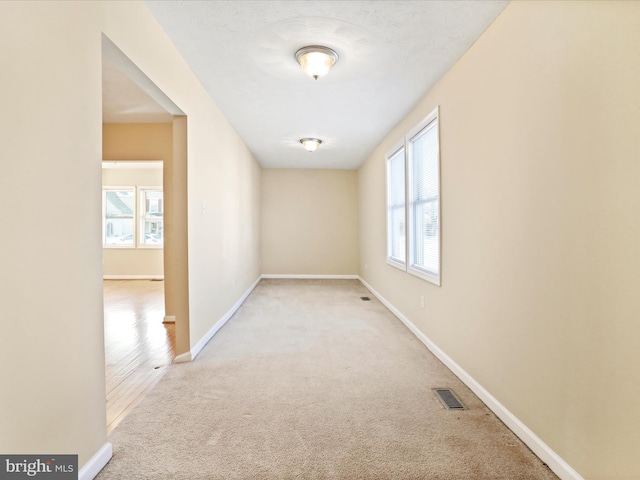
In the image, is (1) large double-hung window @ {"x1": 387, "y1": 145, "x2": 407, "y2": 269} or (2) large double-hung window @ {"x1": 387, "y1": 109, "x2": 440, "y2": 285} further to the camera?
(1) large double-hung window @ {"x1": 387, "y1": 145, "x2": 407, "y2": 269}

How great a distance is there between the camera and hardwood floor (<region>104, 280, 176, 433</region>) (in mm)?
2381

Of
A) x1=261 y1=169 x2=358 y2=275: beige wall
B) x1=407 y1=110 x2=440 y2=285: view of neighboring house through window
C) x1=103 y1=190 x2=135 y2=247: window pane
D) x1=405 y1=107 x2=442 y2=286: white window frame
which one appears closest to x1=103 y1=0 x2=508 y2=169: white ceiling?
x1=405 y1=107 x2=442 y2=286: white window frame

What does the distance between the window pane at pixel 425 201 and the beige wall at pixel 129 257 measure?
690cm

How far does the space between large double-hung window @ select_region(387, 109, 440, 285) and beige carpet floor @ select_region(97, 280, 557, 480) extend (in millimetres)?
942

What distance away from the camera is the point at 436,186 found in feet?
11.0

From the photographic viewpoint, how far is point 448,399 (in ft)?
7.57

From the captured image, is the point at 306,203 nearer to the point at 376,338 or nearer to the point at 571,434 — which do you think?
the point at 376,338

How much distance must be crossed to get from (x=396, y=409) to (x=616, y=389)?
121cm

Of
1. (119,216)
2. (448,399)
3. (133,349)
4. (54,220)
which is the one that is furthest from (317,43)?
(119,216)

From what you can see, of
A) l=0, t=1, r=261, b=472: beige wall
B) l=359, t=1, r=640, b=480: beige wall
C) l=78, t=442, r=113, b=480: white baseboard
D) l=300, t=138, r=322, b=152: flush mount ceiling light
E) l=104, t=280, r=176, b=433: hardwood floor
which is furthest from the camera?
l=300, t=138, r=322, b=152: flush mount ceiling light

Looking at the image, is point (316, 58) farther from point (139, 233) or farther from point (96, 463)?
point (139, 233)

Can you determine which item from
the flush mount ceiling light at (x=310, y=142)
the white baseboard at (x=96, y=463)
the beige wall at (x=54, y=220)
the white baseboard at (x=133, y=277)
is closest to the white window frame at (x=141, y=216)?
the white baseboard at (x=133, y=277)

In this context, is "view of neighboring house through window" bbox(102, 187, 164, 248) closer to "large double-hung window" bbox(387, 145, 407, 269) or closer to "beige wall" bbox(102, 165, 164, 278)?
"beige wall" bbox(102, 165, 164, 278)

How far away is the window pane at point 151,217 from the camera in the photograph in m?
8.67
